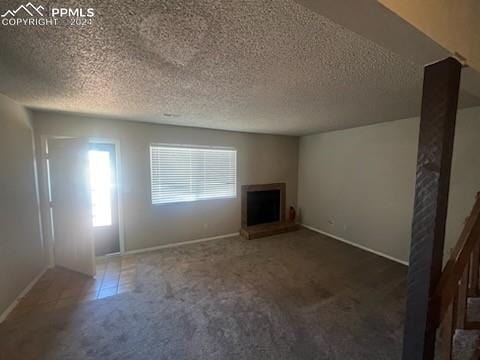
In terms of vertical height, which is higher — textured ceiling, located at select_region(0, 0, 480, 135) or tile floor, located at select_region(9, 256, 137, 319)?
textured ceiling, located at select_region(0, 0, 480, 135)

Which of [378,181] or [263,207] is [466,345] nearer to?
[378,181]

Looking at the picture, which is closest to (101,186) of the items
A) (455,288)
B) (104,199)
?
(104,199)

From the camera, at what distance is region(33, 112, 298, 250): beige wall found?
3.40m

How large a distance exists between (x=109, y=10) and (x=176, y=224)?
11.9 ft

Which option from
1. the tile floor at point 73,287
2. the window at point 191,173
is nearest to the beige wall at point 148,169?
the window at point 191,173

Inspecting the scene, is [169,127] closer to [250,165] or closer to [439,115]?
[250,165]

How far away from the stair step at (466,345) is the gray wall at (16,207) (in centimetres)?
384

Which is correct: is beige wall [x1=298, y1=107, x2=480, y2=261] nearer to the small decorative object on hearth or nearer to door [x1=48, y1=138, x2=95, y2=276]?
the small decorative object on hearth

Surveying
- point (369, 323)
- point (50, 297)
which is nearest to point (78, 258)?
point (50, 297)

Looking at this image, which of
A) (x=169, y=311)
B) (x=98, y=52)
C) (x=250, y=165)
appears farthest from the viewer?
(x=250, y=165)

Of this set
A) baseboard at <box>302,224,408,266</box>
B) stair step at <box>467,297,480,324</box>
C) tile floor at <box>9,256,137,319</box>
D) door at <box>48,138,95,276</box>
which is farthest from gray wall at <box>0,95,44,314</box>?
baseboard at <box>302,224,408,266</box>

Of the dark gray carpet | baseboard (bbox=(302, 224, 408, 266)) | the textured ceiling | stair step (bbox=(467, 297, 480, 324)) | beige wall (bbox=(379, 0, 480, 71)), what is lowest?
the dark gray carpet

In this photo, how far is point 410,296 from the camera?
1147 mm

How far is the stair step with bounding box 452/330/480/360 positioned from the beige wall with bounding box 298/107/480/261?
221cm
